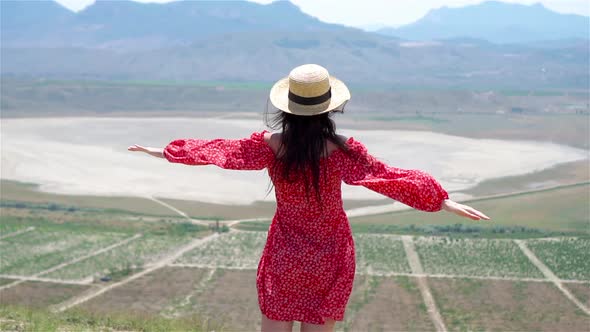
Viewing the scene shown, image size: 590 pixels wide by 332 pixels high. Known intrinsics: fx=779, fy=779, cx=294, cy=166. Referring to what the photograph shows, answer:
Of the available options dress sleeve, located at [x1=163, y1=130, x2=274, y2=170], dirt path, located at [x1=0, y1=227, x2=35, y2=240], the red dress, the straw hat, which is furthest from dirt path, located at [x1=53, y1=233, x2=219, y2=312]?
the straw hat

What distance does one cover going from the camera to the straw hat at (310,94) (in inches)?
130

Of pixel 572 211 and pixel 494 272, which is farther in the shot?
pixel 572 211

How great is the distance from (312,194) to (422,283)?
14.0 meters

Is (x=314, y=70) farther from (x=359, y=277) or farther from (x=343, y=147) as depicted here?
(x=359, y=277)

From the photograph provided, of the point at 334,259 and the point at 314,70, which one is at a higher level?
the point at 314,70

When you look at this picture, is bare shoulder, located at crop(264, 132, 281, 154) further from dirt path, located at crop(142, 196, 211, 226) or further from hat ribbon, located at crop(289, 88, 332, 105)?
dirt path, located at crop(142, 196, 211, 226)

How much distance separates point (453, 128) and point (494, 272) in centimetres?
3637

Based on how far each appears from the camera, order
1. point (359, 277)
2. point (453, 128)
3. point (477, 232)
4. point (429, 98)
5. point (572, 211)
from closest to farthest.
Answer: point (359, 277) → point (477, 232) → point (572, 211) → point (453, 128) → point (429, 98)

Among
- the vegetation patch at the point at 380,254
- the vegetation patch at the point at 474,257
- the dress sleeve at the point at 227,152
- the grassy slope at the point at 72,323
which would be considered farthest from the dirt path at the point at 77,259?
the dress sleeve at the point at 227,152

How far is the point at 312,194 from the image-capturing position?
11.1ft

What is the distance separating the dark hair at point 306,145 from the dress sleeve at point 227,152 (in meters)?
0.13

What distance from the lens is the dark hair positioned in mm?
3328

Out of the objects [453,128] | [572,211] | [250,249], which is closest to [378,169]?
[250,249]

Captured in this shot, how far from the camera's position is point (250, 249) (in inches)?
822
